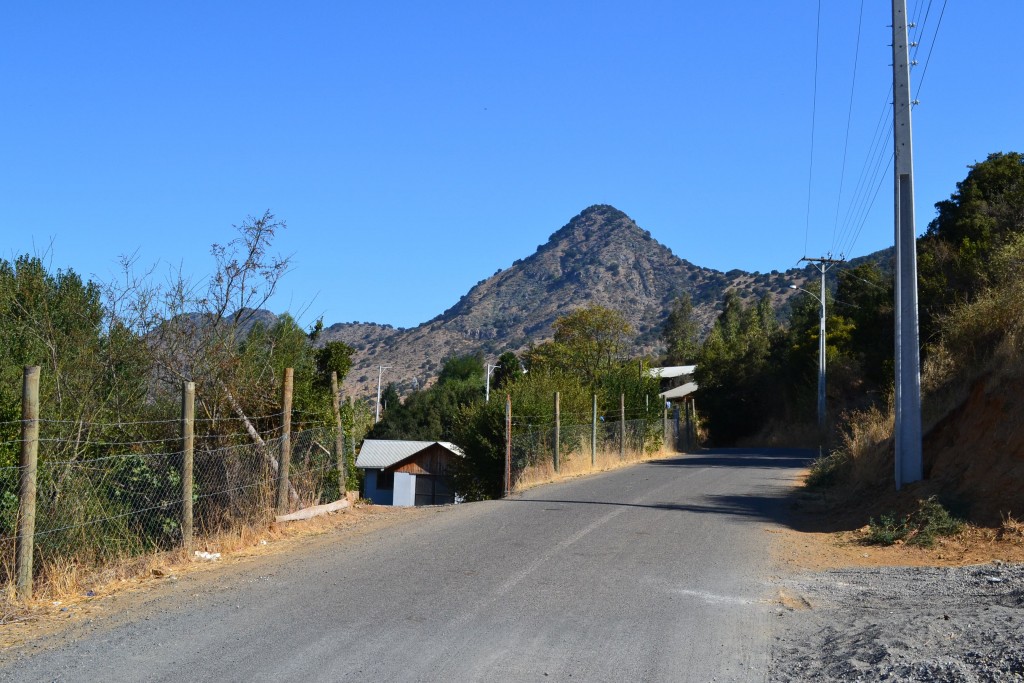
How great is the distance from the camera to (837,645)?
705 cm

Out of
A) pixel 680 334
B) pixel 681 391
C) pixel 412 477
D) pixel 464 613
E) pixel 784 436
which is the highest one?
pixel 680 334

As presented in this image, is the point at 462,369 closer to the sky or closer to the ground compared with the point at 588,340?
closer to the ground

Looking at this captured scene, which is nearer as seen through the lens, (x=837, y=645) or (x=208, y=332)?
(x=837, y=645)

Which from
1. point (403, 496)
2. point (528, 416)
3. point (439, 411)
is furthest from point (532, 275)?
point (528, 416)

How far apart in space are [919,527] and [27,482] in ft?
32.9

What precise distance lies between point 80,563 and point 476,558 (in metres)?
4.24

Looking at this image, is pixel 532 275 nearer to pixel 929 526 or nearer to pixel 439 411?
pixel 439 411

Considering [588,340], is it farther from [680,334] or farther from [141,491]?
[141,491]

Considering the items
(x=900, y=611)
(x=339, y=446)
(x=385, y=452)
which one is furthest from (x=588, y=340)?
(x=900, y=611)

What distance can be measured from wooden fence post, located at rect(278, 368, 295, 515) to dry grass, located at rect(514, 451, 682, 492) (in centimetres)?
821

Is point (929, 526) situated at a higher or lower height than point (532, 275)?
lower

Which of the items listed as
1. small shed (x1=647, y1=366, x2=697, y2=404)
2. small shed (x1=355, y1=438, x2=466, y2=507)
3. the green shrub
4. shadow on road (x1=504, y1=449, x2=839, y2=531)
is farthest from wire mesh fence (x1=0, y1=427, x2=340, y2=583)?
small shed (x1=647, y1=366, x2=697, y2=404)

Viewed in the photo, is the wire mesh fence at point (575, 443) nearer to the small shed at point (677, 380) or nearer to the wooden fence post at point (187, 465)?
the wooden fence post at point (187, 465)

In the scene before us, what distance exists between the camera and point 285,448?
13477 mm
